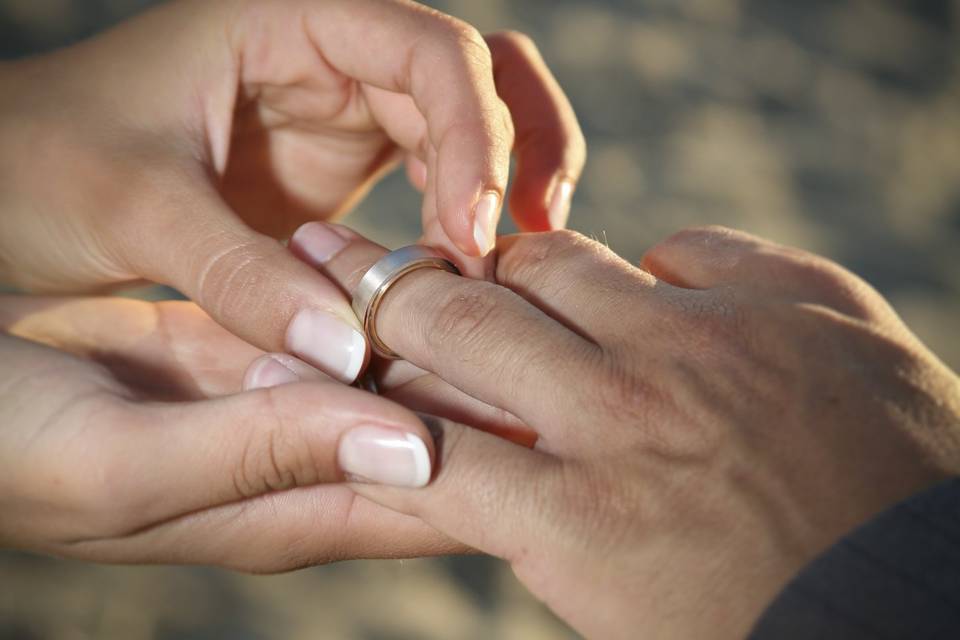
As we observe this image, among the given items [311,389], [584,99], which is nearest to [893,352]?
[311,389]

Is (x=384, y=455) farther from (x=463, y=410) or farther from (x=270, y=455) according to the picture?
(x=463, y=410)

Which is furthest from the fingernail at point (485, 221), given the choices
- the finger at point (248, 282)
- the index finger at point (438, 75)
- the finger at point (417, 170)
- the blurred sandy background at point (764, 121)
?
the blurred sandy background at point (764, 121)

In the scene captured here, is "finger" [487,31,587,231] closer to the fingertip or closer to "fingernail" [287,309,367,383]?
the fingertip

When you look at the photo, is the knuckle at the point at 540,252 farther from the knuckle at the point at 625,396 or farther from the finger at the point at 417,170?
the finger at the point at 417,170

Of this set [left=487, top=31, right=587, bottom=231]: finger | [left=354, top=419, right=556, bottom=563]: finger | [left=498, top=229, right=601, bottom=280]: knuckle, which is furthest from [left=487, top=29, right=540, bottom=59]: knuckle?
[left=354, top=419, right=556, bottom=563]: finger

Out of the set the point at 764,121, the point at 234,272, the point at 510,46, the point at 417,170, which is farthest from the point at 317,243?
the point at 764,121

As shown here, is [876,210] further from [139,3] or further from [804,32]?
[139,3]

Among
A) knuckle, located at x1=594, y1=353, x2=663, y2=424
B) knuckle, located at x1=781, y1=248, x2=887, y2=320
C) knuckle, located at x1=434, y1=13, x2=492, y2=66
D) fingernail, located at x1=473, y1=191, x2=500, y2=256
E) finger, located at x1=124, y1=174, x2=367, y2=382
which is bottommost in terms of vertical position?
finger, located at x1=124, y1=174, x2=367, y2=382
